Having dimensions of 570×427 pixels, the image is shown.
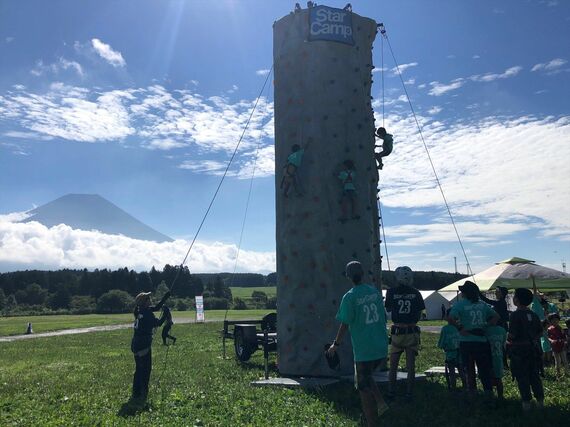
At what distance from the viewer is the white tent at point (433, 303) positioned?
4356cm

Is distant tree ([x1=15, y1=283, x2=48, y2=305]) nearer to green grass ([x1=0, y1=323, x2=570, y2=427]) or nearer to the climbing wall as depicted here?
green grass ([x1=0, y1=323, x2=570, y2=427])

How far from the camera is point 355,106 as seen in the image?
13.0 meters

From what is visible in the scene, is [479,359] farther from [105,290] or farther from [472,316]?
[105,290]

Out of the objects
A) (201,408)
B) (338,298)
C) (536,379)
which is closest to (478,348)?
(536,379)

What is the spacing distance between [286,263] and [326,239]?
130cm

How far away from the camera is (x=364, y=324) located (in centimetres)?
652

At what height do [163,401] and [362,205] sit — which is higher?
[362,205]

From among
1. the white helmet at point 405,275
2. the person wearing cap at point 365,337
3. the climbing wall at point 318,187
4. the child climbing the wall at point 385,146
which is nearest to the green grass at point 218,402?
the person wearing cap at point 365,337

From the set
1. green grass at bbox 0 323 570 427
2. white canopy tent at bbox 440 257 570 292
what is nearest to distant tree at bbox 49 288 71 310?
green grass at bbox 0 323 570 427

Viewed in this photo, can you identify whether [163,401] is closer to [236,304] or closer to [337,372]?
[337,372]

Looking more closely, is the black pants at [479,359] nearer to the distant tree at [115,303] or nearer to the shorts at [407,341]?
the shorts at [407,341]

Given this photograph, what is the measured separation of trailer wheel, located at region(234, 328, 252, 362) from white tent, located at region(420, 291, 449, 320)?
31.1m

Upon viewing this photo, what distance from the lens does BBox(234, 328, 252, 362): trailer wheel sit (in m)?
15.4

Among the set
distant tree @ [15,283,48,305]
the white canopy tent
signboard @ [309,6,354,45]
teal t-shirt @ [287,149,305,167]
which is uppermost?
signboard @ [309,6,354,45]
